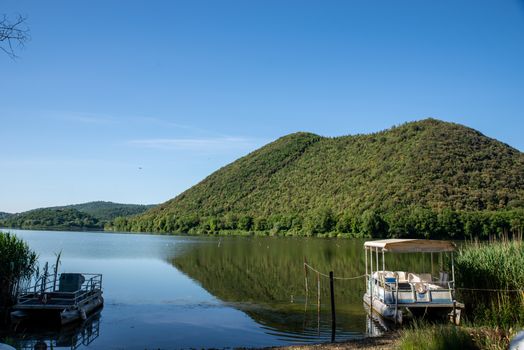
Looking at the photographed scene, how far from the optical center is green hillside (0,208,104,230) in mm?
171500

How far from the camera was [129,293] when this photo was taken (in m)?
28.4

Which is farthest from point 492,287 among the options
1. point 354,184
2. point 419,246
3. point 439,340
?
point 354,184

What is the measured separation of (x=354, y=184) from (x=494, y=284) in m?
99.8

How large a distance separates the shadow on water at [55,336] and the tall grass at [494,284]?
13.9 meters

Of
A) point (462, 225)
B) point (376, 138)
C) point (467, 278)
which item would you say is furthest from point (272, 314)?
point (376, 138)

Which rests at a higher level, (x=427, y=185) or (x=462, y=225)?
(x=427, y=185)

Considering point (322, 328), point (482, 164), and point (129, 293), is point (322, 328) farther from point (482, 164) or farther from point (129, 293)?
point (482, 164)

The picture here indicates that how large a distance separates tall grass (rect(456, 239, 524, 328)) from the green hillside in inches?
6520

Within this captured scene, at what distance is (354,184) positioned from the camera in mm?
116688

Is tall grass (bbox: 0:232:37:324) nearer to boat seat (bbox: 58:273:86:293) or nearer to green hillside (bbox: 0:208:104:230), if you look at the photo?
boat seat (bbox: 58:273:86:293)

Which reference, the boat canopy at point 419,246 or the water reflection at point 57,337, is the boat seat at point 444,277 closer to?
the boat canopy at point 419,246

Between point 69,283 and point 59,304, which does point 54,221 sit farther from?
point 59,304

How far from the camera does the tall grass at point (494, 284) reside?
53.5 feet

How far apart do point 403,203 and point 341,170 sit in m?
31.7
